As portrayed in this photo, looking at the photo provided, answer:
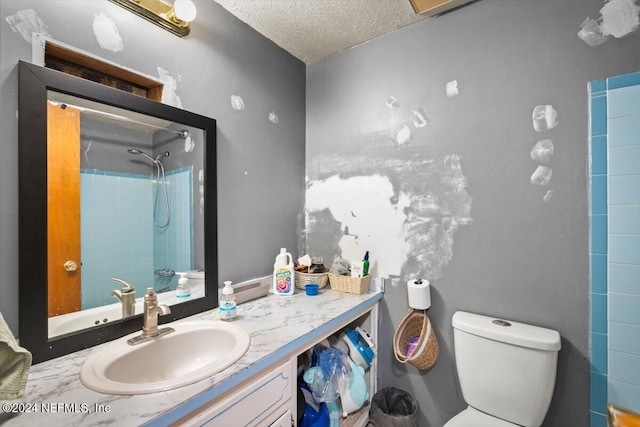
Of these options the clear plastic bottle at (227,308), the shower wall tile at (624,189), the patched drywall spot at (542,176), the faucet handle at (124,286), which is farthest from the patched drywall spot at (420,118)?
the faucet handle at (124,286)

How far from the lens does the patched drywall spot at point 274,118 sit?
5.81 ft

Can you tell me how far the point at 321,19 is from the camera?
5.12 feet

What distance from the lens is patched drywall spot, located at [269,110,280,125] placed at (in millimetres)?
1770

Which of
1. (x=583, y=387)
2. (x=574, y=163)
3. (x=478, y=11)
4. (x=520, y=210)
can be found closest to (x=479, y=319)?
(x=583, y=387)

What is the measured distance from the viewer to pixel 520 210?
1.32m

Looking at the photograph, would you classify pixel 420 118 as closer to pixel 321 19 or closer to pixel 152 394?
pixel 321 19

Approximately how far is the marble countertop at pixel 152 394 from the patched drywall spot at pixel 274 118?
46.1 inches

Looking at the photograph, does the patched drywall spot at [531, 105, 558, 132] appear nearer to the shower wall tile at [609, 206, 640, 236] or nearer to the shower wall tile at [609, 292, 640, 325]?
the shower wall tile at [609, 206, 640, 236]

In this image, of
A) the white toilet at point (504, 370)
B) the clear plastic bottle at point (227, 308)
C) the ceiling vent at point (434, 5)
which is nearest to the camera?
the white toilet at point (504, 370)

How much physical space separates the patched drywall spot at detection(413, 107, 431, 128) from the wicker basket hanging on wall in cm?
104

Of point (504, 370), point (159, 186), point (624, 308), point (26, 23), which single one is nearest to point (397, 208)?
point (504, 370)

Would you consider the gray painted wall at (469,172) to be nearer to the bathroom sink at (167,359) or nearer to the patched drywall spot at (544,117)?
the patched drywall spot at (544,117)

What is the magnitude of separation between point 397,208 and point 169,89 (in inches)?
51.7

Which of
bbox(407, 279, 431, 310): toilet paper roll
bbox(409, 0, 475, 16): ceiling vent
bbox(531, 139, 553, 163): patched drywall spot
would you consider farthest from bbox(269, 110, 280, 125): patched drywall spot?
bbox(531, 139, 553, 163): patched drywall spot
